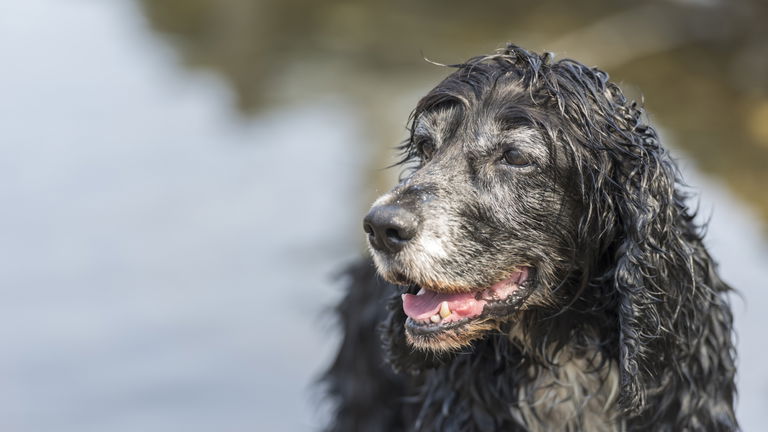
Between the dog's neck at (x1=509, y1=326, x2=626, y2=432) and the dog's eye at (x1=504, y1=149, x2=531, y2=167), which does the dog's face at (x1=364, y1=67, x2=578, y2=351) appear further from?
the dog's neck at (x1=509, y1=326, x2=626, y2=432)

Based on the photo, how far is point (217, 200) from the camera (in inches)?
309

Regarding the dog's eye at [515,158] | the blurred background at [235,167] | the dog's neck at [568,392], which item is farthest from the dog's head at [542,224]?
the blurred background at [235,167]

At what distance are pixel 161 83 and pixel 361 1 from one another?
2746mm

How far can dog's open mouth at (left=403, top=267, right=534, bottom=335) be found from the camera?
3.54 m

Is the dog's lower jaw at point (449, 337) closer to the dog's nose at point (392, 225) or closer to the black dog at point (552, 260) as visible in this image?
the black dog at point (552, 260)

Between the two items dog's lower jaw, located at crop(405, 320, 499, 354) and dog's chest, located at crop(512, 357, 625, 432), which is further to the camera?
dog's chest, located at crop(512, 357, 625, 432)

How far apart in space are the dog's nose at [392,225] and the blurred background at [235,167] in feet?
4.98

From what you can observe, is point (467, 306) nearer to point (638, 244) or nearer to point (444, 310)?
point (444, 310)

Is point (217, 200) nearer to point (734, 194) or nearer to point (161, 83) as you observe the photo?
point (161, 83)

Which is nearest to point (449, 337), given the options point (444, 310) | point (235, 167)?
point (444, 310)

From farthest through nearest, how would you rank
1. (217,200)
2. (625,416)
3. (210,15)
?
(210,15) → (217,200) → (625,416)

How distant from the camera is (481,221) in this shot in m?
3.51

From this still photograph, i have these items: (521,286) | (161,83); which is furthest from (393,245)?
(161,83)

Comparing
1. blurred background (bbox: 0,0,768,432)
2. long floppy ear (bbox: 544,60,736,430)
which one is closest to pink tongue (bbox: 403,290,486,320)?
long floppy ear (bbox: 544,60,736,430)
